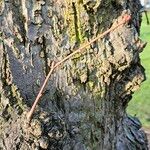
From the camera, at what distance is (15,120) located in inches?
66.6

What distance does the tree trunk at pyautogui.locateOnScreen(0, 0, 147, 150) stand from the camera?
5.60ft

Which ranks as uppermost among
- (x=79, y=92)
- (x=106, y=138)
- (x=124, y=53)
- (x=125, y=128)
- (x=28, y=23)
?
(x=28, y=23)

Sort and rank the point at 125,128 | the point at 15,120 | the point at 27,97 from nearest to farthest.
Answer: the point at 15,120, the point at 27,97, the point at 125,128

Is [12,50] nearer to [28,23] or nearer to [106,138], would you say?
[28,23]

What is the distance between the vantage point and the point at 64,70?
1.88 metres

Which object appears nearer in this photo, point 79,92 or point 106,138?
point 79,92

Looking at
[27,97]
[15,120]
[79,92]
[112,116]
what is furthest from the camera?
[112,116]

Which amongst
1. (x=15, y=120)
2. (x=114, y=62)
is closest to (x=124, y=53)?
(x=114, y=62)

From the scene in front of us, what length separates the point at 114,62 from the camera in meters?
1.90

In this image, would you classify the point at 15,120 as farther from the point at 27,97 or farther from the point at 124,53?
the point at 124,53

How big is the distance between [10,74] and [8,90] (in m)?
0.06

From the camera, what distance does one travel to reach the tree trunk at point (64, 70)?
1.71 m

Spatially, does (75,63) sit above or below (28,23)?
below

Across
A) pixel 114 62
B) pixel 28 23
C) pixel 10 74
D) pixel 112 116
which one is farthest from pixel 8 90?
pixel 112 116
